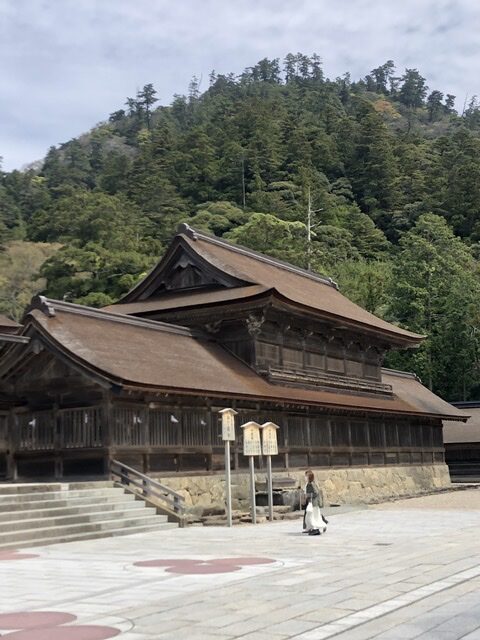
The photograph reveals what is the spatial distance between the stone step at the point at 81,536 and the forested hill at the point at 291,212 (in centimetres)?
3876

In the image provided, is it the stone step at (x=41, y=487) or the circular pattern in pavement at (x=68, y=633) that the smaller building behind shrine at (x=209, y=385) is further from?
the circular pattern in pavement at (x=68, y=633)

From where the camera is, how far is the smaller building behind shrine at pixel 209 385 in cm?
2045

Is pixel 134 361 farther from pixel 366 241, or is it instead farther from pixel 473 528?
pixel 366 241

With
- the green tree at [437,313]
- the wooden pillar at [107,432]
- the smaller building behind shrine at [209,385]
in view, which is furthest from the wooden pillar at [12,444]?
the green tree at [437,313]

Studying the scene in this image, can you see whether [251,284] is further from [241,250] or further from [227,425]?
[227,425]

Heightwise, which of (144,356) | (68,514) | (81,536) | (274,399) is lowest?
(81,536)

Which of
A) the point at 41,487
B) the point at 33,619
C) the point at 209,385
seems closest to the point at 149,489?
the point at 41,487

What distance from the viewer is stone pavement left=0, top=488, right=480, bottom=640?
277 inches

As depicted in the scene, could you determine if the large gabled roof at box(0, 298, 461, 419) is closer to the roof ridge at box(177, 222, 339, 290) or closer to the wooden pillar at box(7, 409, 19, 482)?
the wooden pillar at box(7, 409, 19, 482)

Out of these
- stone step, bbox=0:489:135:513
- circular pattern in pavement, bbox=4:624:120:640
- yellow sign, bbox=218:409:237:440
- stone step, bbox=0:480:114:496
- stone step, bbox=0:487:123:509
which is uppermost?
yellow sign, bbox=218:409:237:440

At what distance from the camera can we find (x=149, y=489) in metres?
18.6

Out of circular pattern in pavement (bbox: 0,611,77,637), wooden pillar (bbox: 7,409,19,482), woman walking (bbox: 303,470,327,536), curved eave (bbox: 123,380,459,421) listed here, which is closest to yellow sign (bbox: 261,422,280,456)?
curved eave (bbox: 123,380,459,421)

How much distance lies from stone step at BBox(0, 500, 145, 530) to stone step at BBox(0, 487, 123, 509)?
0.29 meters

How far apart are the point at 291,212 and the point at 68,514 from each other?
74553mm
